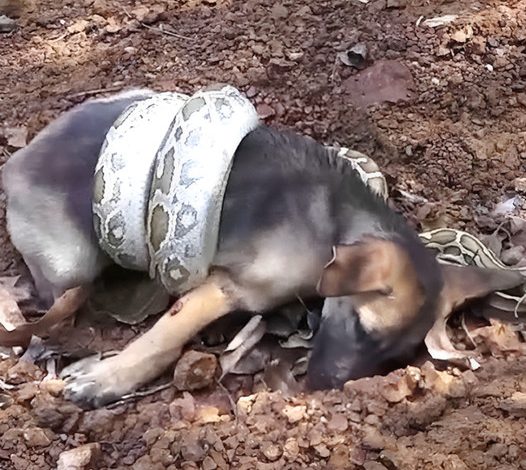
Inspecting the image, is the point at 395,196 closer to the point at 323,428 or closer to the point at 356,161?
the point at 356,161

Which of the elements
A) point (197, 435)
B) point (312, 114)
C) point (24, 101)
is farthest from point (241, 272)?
point (24, 101)

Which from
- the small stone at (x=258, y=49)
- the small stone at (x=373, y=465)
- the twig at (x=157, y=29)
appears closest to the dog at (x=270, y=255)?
the small stone at (x=373, y=465)

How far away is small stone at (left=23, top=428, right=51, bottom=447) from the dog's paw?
0.34 meters

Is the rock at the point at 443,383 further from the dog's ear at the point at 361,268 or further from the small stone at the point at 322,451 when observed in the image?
the small stone at the point at 322,451

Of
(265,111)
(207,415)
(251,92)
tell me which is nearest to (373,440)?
(207,415)

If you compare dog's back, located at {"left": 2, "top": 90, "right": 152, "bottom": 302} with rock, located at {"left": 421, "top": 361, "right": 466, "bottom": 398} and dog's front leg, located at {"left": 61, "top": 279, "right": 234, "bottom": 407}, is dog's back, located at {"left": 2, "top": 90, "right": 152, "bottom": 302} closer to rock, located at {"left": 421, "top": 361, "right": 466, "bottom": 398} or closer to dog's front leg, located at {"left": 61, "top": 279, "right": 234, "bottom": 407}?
dog's front leg, located at {"left": 61, "top": 279, "right": 234, "bottom": 407}

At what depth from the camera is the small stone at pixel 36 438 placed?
380 centimetres

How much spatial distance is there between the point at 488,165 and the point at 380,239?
4.84 ft

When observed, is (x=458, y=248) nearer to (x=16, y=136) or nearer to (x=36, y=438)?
(x=36, y=438)

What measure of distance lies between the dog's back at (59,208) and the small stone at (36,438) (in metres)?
1.02

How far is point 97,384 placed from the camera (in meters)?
4.24

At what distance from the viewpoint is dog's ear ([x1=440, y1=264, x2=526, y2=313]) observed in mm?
4441

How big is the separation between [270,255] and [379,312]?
1.81 feet

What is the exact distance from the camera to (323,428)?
3785 millimetres
